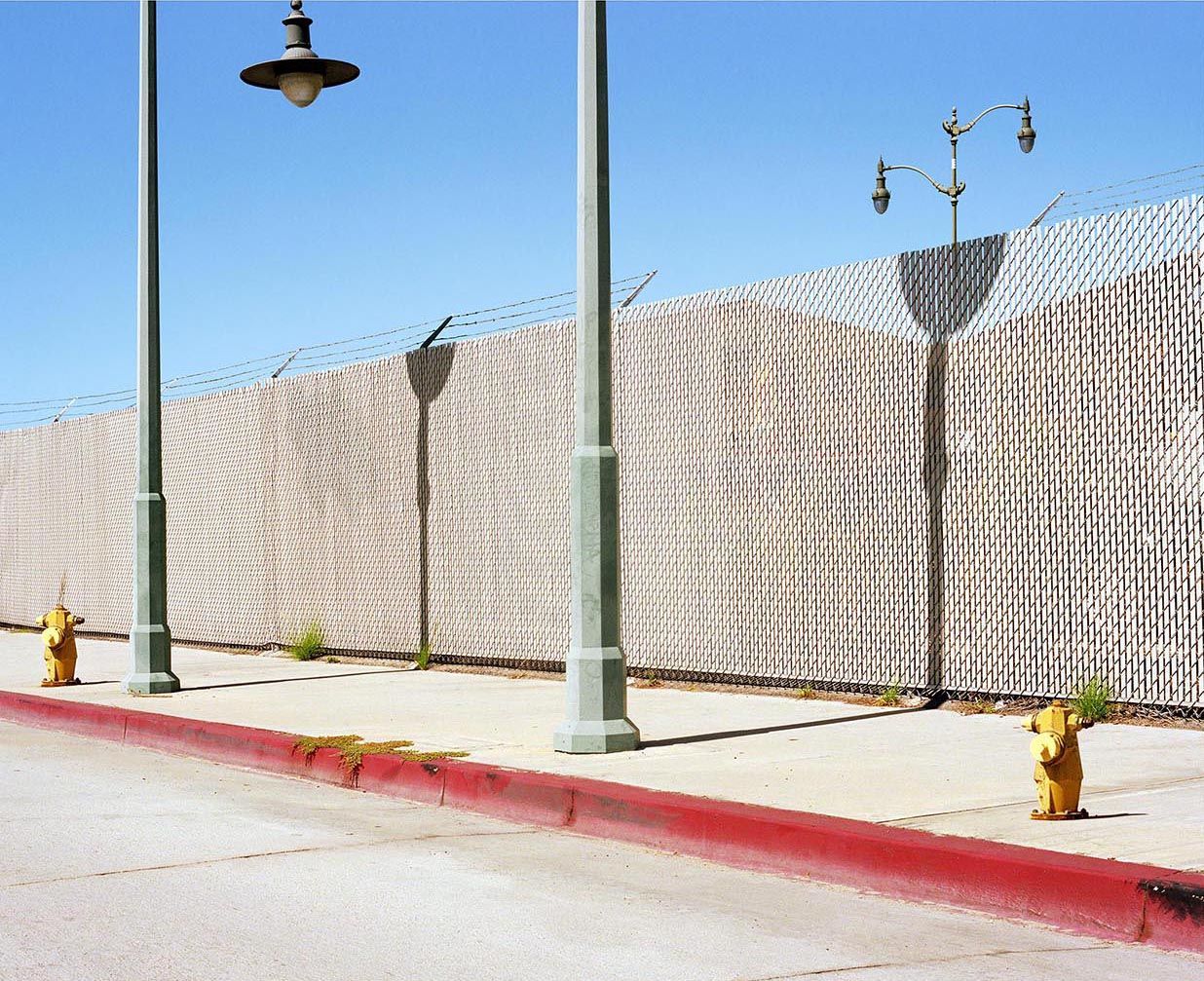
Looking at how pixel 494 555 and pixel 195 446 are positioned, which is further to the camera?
pixel 195 446

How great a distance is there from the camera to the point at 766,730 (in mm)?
10883

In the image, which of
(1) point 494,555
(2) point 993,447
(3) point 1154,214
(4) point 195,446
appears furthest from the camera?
(4) point 195,446

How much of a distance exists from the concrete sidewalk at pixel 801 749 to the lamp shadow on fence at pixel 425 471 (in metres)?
1.55

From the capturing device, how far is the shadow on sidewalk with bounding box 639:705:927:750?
10.3m

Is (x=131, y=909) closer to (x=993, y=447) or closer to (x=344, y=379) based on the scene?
(x=993, y=447)

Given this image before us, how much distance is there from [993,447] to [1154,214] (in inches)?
77.7

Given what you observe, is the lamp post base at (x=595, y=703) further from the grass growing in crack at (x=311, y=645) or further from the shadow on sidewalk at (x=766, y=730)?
the grass growing in crack at (x=311, y=645)

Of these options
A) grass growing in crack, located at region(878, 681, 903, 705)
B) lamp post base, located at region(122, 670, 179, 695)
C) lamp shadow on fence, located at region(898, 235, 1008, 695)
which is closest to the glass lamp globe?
lamp shadow on fence, located at region(898, 235, 1008, 695)

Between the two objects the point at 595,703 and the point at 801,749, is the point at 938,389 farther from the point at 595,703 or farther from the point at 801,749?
the point at 595,703

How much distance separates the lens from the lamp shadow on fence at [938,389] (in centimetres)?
1189

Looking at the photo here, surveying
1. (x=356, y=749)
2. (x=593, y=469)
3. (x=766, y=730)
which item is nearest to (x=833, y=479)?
(x=766, y=730)

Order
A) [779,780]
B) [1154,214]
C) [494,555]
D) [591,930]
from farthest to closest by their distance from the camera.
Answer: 1. [494,555]
2. [1154,214]
3. [779,780]
4. [591,930]

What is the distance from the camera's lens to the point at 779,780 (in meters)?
8.52

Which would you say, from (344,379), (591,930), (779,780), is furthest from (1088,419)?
(344,379)
